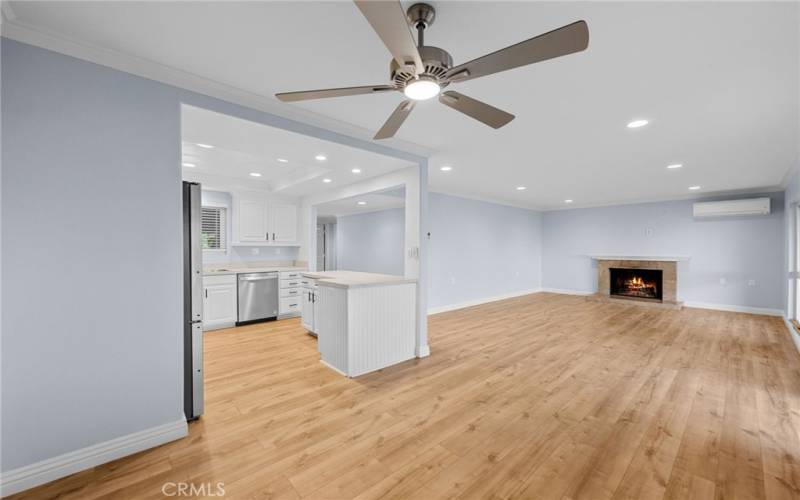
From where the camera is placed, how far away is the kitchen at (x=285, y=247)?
8.50ft

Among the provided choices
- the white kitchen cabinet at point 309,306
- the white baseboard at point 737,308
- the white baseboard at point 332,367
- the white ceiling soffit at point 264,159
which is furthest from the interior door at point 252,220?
the white baseboard at point 737,308

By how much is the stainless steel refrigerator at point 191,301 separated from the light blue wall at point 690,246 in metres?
8.69

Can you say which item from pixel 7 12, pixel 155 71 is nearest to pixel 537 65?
pixel 155 71

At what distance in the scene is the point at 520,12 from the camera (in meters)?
1.56

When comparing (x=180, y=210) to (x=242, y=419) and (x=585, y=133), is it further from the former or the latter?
(x=585, y=133)

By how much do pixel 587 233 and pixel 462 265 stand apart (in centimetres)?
395

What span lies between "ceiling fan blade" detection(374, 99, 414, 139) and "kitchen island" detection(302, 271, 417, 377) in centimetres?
154

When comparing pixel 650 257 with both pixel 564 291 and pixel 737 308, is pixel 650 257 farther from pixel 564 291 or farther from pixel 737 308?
pixel 564 291

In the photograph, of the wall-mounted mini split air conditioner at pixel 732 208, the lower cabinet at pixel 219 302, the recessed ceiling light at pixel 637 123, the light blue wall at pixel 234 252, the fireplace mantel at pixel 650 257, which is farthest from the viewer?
the fireplace mantel at pixel 650 257

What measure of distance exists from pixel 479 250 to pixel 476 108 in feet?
18.8

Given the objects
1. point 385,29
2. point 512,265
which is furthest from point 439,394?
point 512,265

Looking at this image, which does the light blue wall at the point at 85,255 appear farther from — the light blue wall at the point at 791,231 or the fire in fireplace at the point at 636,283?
the fire in fireplace at the point at 636,283

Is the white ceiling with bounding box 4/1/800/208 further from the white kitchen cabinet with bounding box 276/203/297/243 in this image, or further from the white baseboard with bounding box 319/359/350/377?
the white kitchen cabinet with bounding box 276/203/297/243

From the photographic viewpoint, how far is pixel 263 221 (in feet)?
19.2
